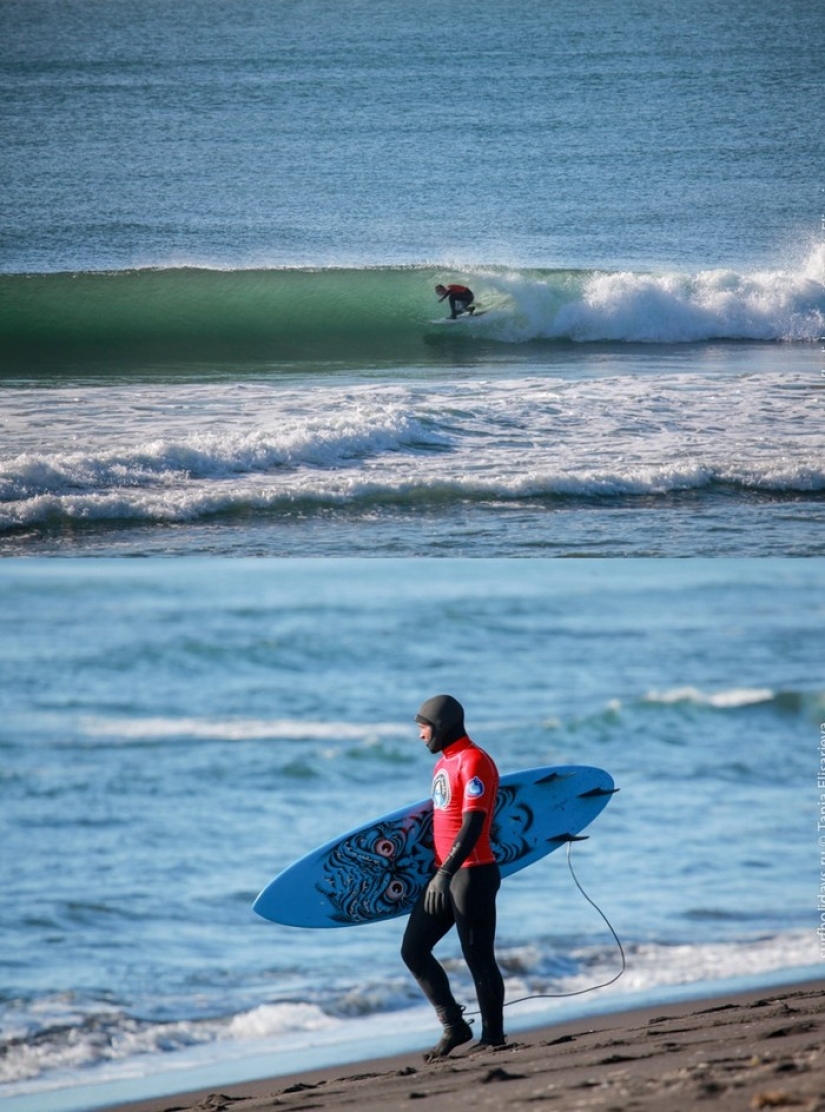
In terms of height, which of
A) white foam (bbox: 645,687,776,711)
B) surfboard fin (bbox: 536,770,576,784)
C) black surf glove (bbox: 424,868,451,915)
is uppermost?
surfboard fin (bbox: 536,770,576,784)

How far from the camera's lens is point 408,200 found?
1287 cm

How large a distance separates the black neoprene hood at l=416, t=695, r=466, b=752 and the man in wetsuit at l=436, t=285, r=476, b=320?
9.54 metres

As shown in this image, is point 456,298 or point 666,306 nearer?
point 456,298

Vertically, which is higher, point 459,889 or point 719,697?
point 459,889

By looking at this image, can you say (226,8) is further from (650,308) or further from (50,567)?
(50,567)

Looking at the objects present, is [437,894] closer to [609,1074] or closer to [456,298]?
[609,1074]

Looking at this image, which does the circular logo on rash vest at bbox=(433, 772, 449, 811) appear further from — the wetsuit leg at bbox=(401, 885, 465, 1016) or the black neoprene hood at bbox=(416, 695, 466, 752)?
the wetsuit leg at bbox=(401, 885, 465, 1016)

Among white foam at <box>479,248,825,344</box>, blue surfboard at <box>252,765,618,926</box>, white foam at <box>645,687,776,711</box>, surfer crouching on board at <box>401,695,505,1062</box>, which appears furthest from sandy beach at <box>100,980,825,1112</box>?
white foam at <box>479,248,825,344</box>

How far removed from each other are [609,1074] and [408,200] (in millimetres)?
11608

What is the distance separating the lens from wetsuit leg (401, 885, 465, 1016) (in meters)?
3.09

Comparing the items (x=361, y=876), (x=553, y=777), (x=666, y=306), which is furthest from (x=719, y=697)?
(x=361, y=876)

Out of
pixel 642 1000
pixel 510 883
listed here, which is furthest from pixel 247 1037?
pixel 510 883

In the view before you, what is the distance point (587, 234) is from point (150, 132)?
4855 millimetres

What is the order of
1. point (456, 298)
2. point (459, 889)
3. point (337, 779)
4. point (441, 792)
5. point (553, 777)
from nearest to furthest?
point (459, 889)
point (441, 792)
point (553, 777)
point (337, 779)
point (456, 298)
